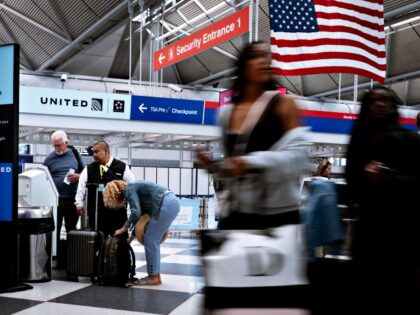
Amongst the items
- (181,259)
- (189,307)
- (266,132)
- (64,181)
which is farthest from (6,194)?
(266,132)

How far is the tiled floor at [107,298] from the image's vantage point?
3869 mm

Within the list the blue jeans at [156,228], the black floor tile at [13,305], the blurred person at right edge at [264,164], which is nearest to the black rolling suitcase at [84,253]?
the blue jeans at [156,228]

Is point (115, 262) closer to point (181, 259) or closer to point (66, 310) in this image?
point (66, 310)

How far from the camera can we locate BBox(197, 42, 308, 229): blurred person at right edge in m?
1.74

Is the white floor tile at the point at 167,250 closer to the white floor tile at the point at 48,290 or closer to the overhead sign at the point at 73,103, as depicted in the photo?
the white floor tile at the point at 48,290

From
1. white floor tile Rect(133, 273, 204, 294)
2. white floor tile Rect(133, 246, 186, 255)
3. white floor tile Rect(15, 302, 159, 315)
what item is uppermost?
white floor tile Rect(15, 302, 159, 315)

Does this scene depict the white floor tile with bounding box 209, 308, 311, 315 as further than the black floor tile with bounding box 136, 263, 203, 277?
No

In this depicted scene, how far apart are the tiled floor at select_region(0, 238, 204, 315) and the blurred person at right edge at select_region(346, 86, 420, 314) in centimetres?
138

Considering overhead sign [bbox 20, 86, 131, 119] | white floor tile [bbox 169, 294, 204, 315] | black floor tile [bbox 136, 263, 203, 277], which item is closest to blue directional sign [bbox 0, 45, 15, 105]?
white floor tile [bbox 169, 294, 204, 315]

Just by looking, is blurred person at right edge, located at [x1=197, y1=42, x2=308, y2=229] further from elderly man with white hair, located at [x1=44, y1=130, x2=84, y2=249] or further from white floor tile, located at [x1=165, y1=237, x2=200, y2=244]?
white floor tile, located at [x1=165, y1=237, x2=200, y2=244]

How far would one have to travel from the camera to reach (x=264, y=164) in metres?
1.72

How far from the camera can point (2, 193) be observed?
457 centimetres

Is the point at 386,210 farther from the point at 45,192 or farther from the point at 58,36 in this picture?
the point at 58,36

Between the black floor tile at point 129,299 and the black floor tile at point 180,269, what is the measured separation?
1.01 m
